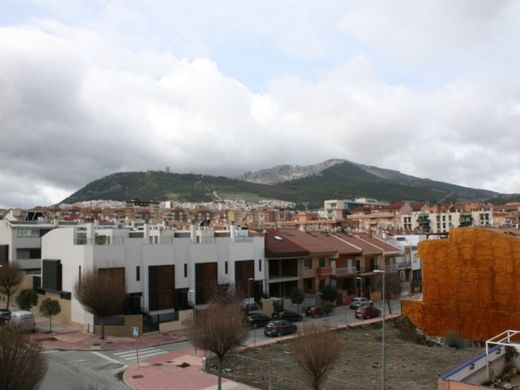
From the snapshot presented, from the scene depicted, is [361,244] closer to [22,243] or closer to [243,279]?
[243,279]

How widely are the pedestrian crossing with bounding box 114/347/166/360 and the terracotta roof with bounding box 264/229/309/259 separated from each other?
2058 centimetres

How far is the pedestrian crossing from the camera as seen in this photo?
30797 millimetres

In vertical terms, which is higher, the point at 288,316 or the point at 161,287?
the point at 161,287

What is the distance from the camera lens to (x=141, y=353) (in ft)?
105

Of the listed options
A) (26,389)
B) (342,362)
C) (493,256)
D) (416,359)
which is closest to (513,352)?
(416,359)

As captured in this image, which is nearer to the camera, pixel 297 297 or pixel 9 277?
pixel 9 277

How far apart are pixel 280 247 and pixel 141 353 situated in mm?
24493

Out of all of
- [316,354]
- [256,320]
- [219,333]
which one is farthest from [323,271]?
[316,354]

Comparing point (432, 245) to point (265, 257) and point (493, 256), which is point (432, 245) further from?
point (265, 257)

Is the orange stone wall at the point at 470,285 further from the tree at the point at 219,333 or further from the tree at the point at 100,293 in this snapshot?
the tree at the point at 100,293

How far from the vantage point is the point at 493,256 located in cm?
3762

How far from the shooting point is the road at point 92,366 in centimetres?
2441

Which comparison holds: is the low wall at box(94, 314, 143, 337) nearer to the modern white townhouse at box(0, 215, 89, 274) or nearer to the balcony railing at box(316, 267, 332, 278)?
the modern white townhouse at box(0, 215, 89, 274)

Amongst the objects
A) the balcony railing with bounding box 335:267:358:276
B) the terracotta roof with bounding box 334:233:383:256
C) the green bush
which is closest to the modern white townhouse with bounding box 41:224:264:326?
the balcony railing with bounding box 335:267:358:276
